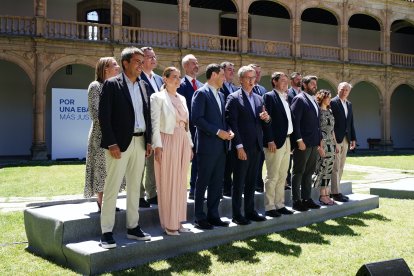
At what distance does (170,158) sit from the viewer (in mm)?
4414

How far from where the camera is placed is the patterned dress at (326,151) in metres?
6.52

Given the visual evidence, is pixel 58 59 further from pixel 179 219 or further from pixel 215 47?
pixel 179 219

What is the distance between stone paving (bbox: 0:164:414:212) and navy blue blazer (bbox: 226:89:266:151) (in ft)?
8.21

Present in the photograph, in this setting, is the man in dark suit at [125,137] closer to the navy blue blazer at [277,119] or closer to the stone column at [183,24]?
the navy blue blazer at [277,119]

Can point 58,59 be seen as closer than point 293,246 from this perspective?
No

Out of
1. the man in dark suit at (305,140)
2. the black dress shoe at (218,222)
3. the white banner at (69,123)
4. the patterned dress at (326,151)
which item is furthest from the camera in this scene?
the white banner at (69,123)

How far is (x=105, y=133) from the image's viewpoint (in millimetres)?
3881

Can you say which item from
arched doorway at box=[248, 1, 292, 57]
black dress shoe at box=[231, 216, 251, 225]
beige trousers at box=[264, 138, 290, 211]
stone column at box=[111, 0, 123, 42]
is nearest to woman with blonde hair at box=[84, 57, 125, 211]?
black dress shoe at box=[231, 216, 251, 225]

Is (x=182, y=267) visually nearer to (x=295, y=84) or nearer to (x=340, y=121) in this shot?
(x=340, y=121)

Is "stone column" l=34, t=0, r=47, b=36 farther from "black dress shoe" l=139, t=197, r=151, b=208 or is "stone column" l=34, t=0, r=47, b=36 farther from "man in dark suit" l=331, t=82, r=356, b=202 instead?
"black dress shoe" l=139, t=197, r=151, b=208

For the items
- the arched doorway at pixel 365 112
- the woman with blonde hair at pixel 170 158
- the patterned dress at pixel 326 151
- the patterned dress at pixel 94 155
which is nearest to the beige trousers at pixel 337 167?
the patterned dress at pixel 326 151

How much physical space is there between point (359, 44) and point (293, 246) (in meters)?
24.6

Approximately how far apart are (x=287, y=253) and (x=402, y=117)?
1066 inches

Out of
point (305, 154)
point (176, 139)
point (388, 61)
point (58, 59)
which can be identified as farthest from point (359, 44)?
point (176, 139)
